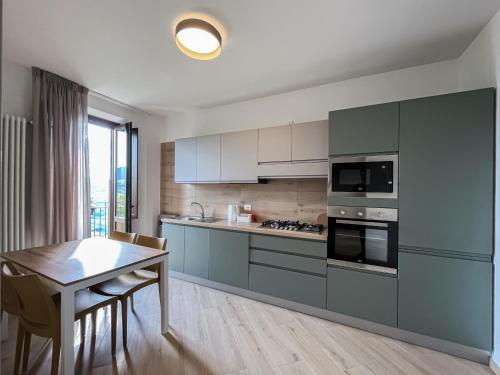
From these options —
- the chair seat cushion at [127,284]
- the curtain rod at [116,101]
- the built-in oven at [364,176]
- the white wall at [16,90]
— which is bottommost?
the chair seat cushion at [127,284]

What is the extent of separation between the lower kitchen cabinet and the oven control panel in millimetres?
647

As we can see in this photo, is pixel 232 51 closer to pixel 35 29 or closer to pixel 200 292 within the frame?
pixel 35 29

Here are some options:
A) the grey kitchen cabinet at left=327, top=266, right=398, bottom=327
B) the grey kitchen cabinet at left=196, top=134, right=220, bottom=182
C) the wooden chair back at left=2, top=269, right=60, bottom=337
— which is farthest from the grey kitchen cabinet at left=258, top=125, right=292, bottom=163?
the wooden chair back at left=2, top=269, right=60, bottom=337

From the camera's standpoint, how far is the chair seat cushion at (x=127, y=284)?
208 cm

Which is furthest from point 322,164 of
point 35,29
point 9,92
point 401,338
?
point 9,92

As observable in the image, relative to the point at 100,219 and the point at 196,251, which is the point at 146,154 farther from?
the point at 196,251

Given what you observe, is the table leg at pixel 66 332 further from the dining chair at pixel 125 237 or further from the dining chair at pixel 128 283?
the dining chair at pixel 125 237

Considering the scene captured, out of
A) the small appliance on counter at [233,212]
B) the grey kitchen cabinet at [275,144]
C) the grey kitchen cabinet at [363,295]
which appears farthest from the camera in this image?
the small appliance on counter at [233,212]

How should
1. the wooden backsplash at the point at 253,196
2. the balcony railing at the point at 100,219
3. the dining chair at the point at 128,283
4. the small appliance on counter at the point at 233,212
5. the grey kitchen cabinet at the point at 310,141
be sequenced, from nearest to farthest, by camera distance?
the dining chair at the point at 128,283 → the grey kitchen cabinet at the point at 310,141 → the wooden backsplash at the point at 253,196 → the small appliance on counter at the point at 233,212 → the balcony railing at the point at 100,219

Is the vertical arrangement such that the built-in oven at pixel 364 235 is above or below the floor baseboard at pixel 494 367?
above

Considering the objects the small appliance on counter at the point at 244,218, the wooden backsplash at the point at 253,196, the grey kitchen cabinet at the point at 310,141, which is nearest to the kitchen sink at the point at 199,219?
the wooden backsplash at the point at 253,196

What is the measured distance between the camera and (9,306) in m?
1.76

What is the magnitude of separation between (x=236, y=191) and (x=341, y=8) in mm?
2324

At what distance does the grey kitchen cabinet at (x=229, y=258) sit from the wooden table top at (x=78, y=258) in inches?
36.1
